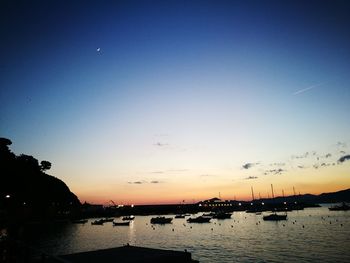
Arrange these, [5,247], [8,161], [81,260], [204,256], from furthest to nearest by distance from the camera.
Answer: [8,161] → [204,256] → [5,247] → [81,260]

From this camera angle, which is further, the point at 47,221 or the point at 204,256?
the point at 47,221

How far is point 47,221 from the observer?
149 metres

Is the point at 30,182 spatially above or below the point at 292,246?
above

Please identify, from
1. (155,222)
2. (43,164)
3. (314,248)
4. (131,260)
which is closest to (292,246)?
(314,248)

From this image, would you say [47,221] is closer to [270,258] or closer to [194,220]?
[194,220]

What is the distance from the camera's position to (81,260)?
848 inches

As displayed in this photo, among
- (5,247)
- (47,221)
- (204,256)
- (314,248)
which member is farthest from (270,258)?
(47,221)

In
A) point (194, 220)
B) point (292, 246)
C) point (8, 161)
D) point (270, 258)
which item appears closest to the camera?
point (270, 258)

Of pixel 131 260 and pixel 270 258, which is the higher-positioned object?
pixel 131 260

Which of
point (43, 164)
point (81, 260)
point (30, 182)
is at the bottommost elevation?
point (81, 260)

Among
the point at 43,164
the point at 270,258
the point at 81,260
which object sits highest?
the point at 43,164

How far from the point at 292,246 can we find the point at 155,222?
10311cm

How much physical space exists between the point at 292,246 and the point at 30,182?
→ 9286 cm

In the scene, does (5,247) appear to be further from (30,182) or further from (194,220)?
(194,220)
